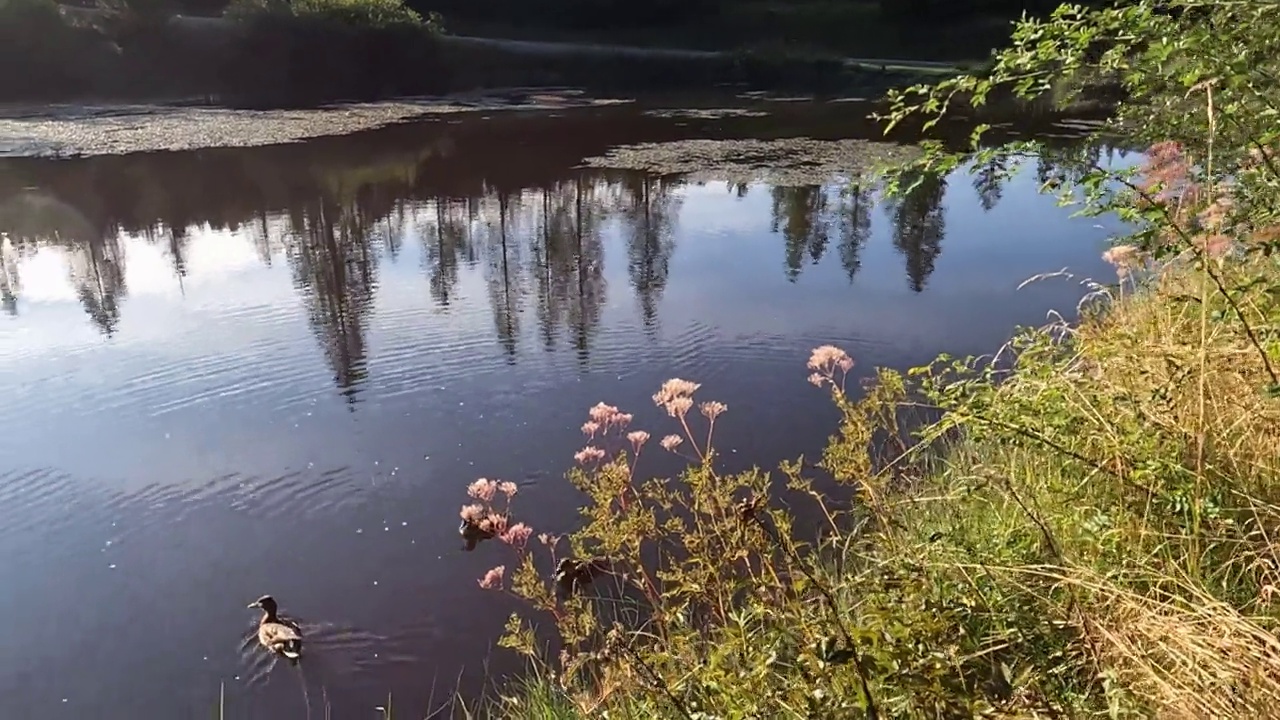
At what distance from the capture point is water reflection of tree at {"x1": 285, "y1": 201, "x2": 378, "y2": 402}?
718 cm

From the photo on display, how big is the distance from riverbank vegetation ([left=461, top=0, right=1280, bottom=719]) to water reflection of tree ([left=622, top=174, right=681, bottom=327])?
4936mm

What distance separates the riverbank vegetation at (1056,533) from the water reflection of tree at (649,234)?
4936mm

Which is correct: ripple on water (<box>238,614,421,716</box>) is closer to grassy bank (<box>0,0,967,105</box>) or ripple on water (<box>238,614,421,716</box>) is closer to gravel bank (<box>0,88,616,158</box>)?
gravel bank (<box>0,88,616,158</box>)

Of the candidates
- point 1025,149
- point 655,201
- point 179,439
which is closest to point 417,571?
point 179,439

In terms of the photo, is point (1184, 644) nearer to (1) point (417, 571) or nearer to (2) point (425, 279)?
(1) point (417, 571)

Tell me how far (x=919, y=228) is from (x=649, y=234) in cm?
301

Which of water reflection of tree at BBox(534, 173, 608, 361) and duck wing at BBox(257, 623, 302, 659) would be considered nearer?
duck wing at BBox(257, 623, 302, 659)

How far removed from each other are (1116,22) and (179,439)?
17.6 feet

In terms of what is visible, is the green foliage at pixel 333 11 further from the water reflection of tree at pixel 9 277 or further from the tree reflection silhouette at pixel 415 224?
the water reflection of tree at pixel 9 277

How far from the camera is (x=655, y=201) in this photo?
483 inches

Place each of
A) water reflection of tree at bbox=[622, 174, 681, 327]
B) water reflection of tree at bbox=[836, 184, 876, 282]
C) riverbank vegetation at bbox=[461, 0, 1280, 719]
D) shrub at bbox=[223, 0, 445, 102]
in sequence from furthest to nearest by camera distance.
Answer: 1. shrub at bbox=[223, 0, 445, 102]
2. water reflection of tree at bbox=[836, 184, 876, 282]
3. water reflection of tree at bbox=[622, 174, 681, 327]
4. riverbank vegetation at bbox=[461, 0, 1280, 719]

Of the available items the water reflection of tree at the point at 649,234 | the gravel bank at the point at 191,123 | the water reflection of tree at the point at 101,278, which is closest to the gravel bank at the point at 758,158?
the water reflection of tree at the point at 649,234

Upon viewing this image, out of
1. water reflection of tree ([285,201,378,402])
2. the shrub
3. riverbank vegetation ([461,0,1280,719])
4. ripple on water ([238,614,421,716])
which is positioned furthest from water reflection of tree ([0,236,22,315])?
the shrub

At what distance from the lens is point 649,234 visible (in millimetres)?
10820
